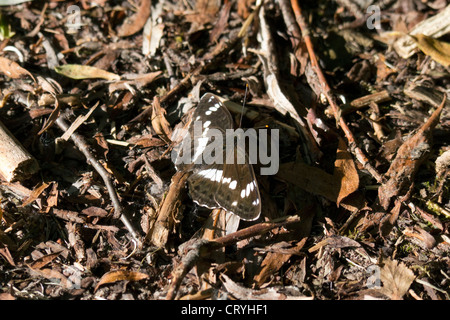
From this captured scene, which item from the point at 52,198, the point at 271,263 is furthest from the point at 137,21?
the point at 271,263

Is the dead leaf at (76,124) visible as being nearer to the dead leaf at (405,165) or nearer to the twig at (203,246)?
the twig at (203,246)

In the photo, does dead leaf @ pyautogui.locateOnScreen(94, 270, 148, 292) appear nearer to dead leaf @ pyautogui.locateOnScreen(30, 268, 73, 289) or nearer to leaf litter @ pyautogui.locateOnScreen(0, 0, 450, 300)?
leaf litter @ pyautogui.locateOnScreen(0, 0, 450, 300)

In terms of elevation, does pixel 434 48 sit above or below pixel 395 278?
above

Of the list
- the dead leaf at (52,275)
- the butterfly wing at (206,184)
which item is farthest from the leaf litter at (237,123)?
the butterfly wing at (206,184)

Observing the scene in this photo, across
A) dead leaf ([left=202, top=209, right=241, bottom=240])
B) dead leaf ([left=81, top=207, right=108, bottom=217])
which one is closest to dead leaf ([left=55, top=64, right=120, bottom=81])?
dead leaf ([left=81, top=207, right=108, bottom=217])

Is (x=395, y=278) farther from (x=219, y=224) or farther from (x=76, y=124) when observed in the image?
(x=76, y=124)
